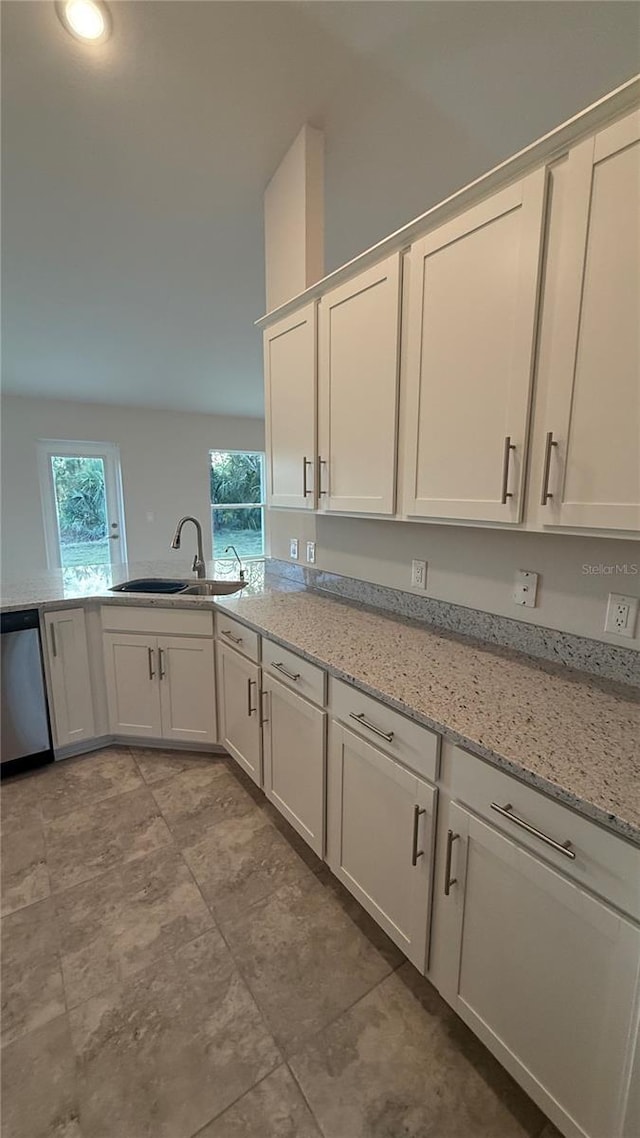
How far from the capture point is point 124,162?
7.11 feet

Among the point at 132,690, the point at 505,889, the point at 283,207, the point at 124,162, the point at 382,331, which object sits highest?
the point at 124,162

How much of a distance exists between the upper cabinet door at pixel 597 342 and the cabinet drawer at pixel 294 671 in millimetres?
905

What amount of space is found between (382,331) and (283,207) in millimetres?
1255

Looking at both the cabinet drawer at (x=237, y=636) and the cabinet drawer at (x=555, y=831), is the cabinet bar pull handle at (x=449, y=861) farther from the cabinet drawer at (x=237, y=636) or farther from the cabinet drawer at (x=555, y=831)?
the cabinet drawer at (x=237, y=636)

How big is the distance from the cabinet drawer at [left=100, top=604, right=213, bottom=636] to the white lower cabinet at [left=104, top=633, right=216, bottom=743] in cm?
4

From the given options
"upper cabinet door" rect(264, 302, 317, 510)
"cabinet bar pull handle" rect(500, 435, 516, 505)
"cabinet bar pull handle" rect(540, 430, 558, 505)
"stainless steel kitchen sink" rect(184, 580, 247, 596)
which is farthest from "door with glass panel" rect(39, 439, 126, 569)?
"cabinet bar pull handle" rect(540, 430, 558, 505)

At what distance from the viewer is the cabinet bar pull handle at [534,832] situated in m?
0.85

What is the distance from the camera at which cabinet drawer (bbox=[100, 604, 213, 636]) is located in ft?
7.53

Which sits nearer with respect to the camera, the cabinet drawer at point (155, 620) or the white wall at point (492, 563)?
the white wall at point (492, 563)

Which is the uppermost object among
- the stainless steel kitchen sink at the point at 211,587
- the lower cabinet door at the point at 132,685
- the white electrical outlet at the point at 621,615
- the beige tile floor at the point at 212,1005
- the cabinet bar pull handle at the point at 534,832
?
the white electrical outlet at the point at 621,615

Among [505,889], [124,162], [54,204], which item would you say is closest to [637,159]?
[505,889]

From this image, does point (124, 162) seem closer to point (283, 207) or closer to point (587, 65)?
point (283, 207)

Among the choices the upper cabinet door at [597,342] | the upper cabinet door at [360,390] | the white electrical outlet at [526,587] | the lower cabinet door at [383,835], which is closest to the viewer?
the upper cabinet door at [597,342]

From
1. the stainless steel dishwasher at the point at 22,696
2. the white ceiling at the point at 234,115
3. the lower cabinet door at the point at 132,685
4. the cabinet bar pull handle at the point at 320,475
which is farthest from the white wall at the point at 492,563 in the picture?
the white ceiling at the point at 234,115
